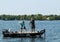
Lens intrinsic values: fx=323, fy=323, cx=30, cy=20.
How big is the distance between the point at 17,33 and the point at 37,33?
9.78ft

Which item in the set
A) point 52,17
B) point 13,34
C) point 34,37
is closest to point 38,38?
point 34,37

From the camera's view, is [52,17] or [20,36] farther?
[52,17]

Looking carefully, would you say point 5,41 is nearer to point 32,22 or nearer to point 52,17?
point 32,22

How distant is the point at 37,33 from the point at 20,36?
102 inches

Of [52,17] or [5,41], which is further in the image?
[52,17]

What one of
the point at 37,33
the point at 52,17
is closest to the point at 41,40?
the point at 37,33

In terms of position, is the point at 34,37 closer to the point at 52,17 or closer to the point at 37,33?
the point at 37,33

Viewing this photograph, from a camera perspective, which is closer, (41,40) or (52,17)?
(41,40)

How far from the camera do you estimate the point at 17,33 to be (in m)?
47.3

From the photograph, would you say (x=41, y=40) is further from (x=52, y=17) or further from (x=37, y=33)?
(x=52, y=17)

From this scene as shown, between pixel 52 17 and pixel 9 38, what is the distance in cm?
15115

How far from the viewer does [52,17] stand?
7810 inches

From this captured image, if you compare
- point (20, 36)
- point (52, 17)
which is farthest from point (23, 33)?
point (52, 17)

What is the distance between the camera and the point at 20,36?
4728 cm
